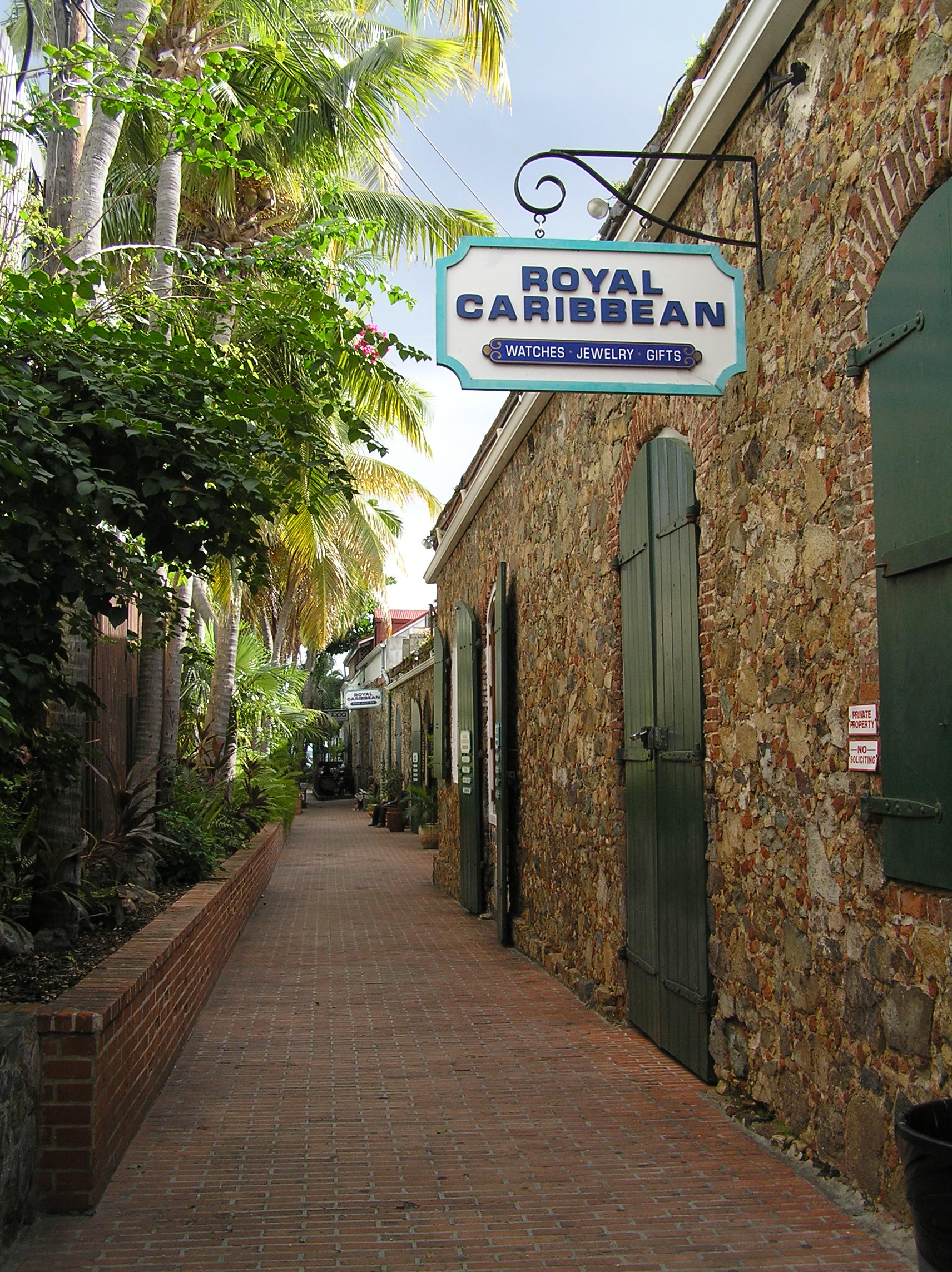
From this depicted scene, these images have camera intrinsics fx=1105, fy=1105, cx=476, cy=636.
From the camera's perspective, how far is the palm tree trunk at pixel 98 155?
6.86 m

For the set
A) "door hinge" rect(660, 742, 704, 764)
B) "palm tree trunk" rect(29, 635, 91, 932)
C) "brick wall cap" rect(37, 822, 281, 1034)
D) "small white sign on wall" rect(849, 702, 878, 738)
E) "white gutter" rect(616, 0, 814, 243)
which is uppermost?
"white gutter" rect(616, 0, 814, 243)

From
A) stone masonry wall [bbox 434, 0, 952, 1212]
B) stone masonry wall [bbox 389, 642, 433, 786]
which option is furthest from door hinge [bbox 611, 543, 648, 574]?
stone masonry wall [bbox 389, 642, 433, 786]

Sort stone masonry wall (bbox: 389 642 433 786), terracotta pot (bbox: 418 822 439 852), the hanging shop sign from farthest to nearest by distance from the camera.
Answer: the hanging shop sign < stone masonry wall (bbox: 389 642 433 786) < terracotta pot (bbox: 418 822 439 852)

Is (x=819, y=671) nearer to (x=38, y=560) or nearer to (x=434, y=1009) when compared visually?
(x=38, y=560)

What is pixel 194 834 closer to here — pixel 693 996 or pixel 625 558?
pixel 625 558

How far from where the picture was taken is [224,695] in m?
15.1

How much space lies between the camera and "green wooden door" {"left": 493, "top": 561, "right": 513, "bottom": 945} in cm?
952

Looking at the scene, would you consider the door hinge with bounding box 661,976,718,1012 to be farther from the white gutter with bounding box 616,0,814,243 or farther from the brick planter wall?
the white gutter with bounding box 616,0,814,243

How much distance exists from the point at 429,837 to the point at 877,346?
16110 millimetres

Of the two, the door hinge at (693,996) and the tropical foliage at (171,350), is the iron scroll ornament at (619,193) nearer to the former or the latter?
the tropical foliage at (171,350)

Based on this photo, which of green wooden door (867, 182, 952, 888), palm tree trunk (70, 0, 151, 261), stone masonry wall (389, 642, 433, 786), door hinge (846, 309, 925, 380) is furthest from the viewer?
stone masonry wall (389, 642, 433, 786)

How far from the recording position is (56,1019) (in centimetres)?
399

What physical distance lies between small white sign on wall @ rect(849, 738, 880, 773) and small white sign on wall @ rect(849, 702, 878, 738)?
20mm

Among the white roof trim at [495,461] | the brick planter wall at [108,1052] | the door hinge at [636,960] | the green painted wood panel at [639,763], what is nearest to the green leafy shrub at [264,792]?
→ the white roof trim at [495,461]
